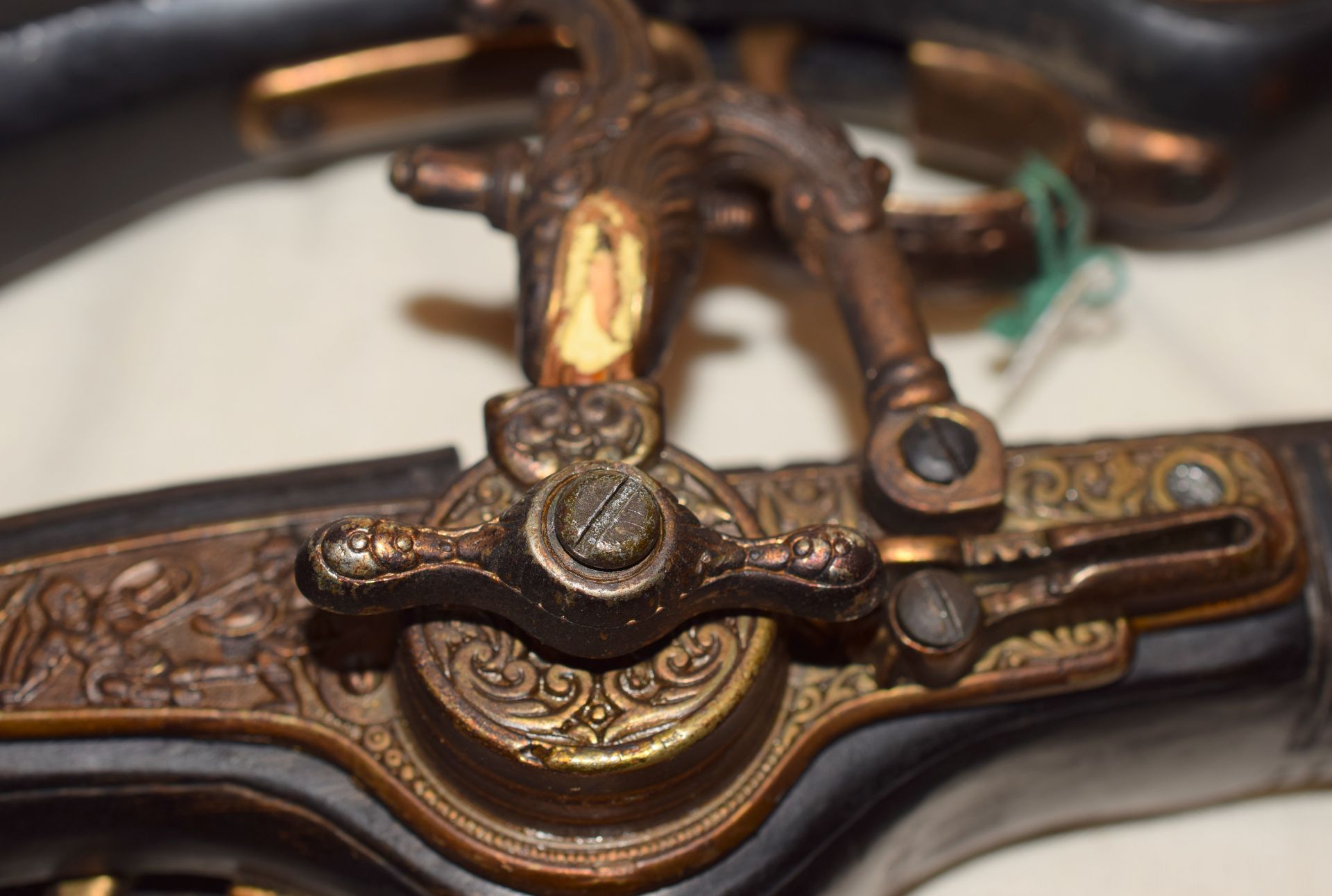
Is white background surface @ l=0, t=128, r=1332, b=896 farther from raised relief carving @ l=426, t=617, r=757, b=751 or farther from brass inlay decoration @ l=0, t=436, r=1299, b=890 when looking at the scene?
raised relief carving @ l=426, t=617, r=757, b=751

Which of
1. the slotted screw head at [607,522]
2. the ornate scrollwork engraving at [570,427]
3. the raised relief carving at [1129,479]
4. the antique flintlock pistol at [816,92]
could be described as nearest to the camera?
the slotted screw head at [607,522]

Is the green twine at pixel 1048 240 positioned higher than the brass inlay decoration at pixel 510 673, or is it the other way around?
the green twine at pixel 1048 240

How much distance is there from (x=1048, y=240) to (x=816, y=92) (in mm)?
407

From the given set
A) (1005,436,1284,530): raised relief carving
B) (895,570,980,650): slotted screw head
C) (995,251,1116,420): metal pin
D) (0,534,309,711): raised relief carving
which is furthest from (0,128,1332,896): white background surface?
(895,570,980,650): slotted screw head

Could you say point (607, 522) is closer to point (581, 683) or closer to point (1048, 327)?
point (581, 683)

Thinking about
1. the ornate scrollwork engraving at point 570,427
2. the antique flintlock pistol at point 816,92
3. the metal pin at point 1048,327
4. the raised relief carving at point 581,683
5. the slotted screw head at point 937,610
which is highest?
the antique flintlock pistol at point 816,92

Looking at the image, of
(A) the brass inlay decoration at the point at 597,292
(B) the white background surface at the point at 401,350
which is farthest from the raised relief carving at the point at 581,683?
(B) the white background surface at the point at 401,350

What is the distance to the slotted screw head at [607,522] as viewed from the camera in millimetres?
1078

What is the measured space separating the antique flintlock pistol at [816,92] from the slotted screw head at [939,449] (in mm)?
550

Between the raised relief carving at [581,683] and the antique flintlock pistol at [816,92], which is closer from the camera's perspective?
the raised relief carving at [581,683]

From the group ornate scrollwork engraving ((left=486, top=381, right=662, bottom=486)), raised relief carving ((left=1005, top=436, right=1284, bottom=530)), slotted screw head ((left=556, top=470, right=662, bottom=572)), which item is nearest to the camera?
slotted screw head ((left=556, top=470, right=662, bottom=572))

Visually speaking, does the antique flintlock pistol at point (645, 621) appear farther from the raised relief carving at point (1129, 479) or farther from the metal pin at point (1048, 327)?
the metal pin at point (1048, 327)

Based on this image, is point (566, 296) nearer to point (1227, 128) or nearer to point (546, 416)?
point (546, 416)

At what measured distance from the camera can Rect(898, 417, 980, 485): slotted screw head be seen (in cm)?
132
